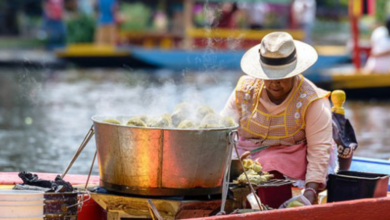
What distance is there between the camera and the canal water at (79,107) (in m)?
10.6

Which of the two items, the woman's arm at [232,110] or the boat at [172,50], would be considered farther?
the boat at [172,50]

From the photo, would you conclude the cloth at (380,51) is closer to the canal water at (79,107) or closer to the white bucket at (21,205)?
the canal water at (79,107)

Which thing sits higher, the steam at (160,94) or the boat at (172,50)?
the boat at (172,50)

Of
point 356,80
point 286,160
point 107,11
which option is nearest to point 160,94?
point 356,80

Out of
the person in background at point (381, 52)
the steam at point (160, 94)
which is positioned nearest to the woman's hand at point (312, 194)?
the steam at point (160, 94)

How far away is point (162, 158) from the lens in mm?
4270

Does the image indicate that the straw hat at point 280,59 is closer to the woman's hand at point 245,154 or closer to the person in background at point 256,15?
the woman's hand at point 245,154

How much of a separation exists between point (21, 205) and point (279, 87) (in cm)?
179

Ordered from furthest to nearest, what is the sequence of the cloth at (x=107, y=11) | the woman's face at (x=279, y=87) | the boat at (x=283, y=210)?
the cloth at (x=107, y=11) < the woman's face at (x=279, y=87) < the boat at (x=283, y=210)

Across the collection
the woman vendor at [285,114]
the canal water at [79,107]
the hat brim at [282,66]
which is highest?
the hat brim at [282,66]

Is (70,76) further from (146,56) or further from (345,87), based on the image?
(345,87)

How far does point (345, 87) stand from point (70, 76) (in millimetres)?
8278

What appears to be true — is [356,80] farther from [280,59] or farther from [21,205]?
[21,205]

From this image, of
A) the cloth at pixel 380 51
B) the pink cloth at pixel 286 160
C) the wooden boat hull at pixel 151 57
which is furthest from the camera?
the wooden boat hull at pixel 151 57
